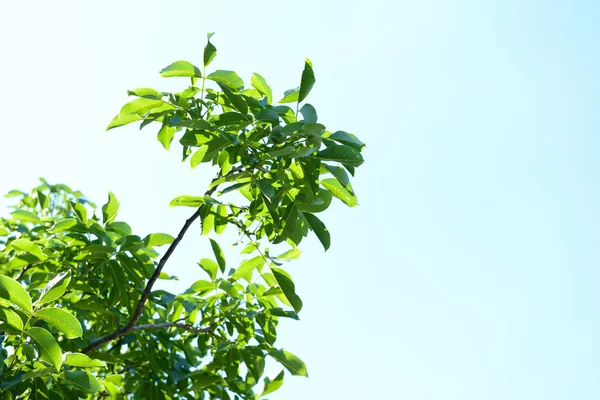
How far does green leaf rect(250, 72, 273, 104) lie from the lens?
275 centimetres

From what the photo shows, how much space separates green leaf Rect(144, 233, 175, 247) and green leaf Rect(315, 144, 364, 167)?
899 mm

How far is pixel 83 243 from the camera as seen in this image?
9.89 feet

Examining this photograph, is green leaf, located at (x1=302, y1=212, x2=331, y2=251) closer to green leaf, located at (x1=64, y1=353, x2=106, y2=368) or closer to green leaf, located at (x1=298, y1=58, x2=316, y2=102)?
green leaf, located at (x1=298, y1=58, x2=316, y2=102)

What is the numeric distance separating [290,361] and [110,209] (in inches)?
43.5

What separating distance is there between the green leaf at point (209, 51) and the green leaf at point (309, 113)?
1.68ft

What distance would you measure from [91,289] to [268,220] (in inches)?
36.5

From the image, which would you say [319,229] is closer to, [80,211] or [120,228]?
[120,228]

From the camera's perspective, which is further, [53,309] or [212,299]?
[212,299]

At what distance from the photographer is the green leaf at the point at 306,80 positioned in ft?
7.80

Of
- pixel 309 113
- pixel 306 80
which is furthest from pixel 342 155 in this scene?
pixel 306 80

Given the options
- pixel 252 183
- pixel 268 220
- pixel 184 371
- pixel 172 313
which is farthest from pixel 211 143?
pixel 184 371

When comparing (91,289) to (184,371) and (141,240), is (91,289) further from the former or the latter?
(184,371)

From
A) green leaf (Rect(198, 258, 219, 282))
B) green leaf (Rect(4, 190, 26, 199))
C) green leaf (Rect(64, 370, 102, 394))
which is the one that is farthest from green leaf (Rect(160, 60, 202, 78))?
green leaf (Rect(4, 190, 26, 199))

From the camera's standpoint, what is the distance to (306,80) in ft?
7.89
